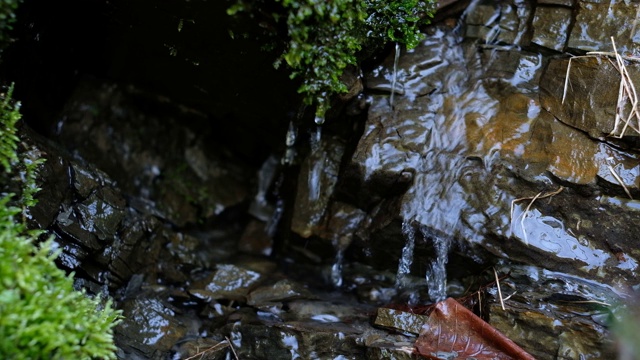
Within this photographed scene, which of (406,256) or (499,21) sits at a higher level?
(499,21)

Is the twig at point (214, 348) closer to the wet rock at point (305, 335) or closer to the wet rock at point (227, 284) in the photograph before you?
the wet rock at point (305, 335)

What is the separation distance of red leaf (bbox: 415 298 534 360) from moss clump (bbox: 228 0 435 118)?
1665mm

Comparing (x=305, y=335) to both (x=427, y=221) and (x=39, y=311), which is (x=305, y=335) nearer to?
(x=427, y=221)

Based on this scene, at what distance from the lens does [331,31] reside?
3.35m

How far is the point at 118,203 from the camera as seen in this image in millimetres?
4035

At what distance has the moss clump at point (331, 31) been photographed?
3168mm

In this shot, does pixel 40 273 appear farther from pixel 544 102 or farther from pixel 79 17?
pixel 544 102

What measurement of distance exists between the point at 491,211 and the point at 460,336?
3.00ft

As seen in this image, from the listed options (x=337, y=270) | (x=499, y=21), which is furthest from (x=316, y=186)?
(x=499, y=21)

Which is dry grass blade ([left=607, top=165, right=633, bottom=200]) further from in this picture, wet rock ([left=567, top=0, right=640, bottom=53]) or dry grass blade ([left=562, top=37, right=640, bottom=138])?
wet rock ([left=567, top=0, right=640, bottom=53])

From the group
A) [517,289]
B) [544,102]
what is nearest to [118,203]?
[517,289]

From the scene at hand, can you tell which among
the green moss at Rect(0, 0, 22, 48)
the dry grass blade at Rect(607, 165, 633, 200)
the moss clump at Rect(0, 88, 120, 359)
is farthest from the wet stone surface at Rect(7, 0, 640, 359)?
the moss clump at Rect(0, 88, 120, 359)

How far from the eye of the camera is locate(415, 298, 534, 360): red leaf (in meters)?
3.31

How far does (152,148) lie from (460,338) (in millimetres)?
3445
